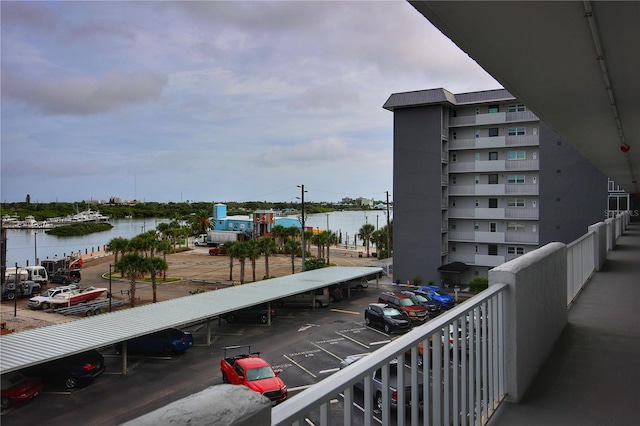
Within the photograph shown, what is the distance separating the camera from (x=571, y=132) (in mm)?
5566

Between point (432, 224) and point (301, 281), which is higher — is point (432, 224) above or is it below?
above

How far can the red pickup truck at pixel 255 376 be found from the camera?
38.2 feet

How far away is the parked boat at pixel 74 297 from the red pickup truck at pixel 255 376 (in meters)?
17.7

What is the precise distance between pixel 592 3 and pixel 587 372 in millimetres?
2434

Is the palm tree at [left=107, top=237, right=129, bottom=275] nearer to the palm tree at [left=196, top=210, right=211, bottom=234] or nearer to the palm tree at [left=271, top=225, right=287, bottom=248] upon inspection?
the palm tree at [left=271, top=225, right=287, bottom=248]

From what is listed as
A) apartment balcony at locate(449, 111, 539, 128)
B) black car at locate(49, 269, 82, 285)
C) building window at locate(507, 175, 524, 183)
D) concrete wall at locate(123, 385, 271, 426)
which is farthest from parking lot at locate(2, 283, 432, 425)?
black car at locate(49, 269, 82, 285)

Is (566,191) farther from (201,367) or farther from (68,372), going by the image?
(68,372)

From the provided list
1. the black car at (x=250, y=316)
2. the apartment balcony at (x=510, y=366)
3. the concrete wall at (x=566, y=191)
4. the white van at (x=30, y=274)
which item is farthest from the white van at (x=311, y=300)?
the apartment balcony at (x=510, y=366)

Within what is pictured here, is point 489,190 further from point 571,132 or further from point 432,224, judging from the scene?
point 571,132

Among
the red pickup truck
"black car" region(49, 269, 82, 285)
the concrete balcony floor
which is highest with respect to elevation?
the concrete balcony floor

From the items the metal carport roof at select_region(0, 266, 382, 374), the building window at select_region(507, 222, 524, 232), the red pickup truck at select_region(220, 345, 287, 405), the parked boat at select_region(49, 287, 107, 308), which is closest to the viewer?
the red pickup truck at select_region(220, 345, 287, 405)

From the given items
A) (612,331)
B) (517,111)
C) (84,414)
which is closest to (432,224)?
(517,111)

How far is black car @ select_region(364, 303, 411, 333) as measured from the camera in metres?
19.1

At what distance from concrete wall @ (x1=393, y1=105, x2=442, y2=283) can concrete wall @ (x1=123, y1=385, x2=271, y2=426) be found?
101 feet
